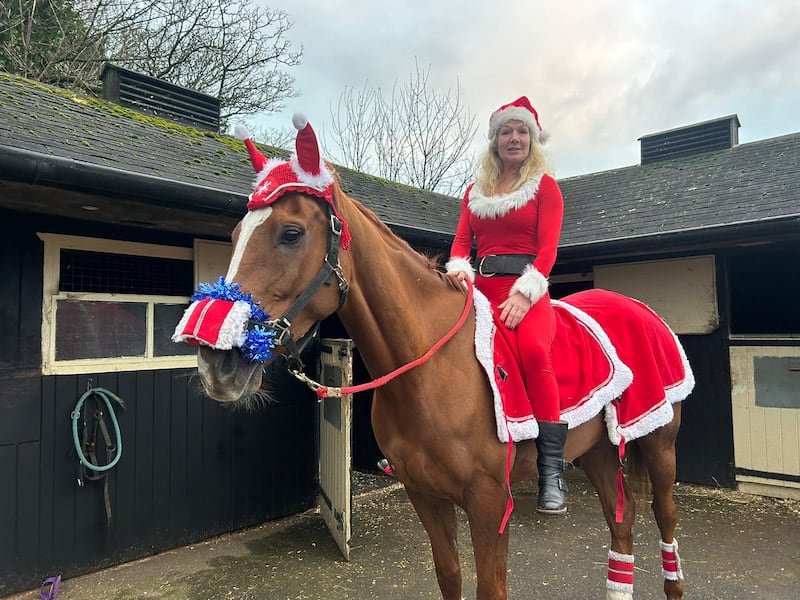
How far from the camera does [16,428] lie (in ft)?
10.3

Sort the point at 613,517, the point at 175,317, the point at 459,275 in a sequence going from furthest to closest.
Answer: the point at 175,317, the point at 613,517, the point at 459,275

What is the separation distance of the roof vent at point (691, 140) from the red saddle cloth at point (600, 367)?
683cm

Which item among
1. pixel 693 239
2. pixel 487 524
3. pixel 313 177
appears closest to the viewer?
pixel 313 177

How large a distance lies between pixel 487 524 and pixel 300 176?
4.48ft

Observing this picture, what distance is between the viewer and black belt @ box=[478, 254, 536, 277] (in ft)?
7.34

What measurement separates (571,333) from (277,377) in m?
2.86

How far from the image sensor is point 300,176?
59.8 inches

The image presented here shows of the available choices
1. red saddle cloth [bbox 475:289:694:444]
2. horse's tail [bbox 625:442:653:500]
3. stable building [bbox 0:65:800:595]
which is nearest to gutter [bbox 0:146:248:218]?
stable building [bbox 0:65:800:595]

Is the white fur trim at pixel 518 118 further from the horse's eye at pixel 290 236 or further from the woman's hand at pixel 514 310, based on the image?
the horse's eye at pixel 290 236

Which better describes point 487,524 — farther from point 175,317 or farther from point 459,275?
point 175,317

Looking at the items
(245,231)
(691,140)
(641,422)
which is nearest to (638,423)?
(641,422)

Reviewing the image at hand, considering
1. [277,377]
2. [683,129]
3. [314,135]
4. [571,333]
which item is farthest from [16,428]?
[683,129]

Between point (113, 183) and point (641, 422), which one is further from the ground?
point (113, 183)

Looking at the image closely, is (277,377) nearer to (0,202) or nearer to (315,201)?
(0,202)
